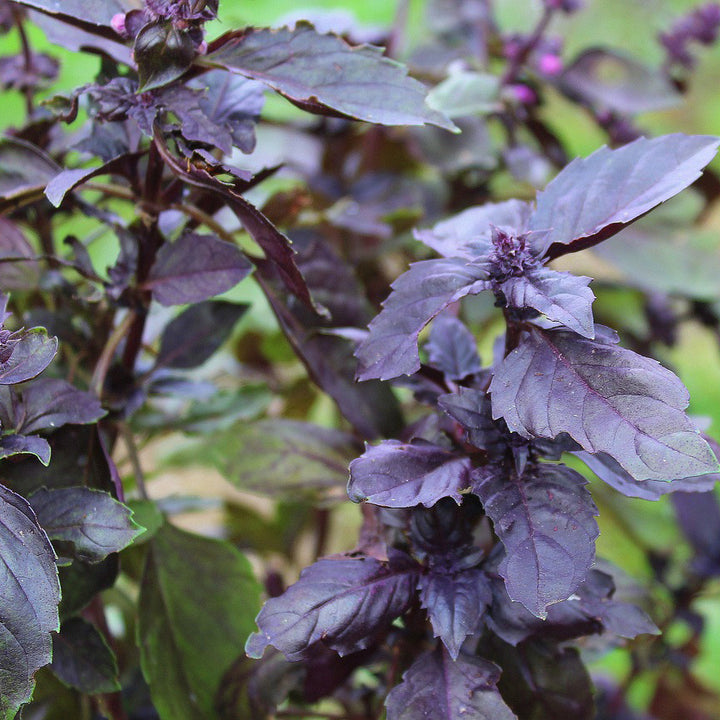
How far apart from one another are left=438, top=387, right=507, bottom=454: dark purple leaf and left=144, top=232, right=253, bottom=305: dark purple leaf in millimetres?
170

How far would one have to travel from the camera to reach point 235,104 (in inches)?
22.3

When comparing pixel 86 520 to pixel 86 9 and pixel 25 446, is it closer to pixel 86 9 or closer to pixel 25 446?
pixel 25 446

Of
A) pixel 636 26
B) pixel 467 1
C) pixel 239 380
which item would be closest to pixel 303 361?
pixel 239 380

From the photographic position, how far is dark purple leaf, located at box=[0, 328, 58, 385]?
0.46 metres

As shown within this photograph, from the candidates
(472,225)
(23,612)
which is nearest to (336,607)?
(23,612)

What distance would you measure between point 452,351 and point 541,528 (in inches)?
7.0

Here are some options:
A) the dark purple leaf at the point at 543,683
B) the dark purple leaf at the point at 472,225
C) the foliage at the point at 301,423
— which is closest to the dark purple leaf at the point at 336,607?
the foliage at the point at 301,423

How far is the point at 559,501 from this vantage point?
47 centimetres

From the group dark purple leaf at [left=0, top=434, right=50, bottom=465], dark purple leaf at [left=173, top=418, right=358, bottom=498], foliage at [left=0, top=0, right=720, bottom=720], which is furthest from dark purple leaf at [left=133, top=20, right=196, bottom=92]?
dark purple leaf at [left=173, top=418, right=358, bottom=498]

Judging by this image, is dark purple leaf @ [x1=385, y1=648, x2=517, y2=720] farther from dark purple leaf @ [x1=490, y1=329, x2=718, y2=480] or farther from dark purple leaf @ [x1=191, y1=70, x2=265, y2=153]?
dark purple leaf @ [x1=191, y1=70, x2=265, y2=153]

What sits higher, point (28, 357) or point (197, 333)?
point (28, 357)

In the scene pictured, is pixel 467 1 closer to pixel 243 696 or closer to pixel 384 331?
pixel 384 331

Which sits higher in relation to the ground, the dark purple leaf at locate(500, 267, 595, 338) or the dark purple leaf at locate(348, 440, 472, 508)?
the dark purple leaf at locate(500, 267, 595, 338)

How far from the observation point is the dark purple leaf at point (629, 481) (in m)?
0.51
